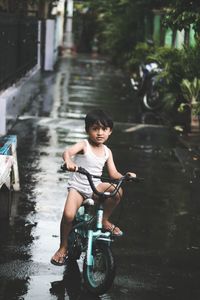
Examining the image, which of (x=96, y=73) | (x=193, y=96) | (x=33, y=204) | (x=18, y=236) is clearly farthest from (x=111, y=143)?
(x=96, y=73)

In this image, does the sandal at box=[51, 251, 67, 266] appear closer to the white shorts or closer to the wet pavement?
the wet pavement

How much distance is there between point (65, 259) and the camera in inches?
251

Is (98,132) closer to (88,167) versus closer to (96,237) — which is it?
(88,167)

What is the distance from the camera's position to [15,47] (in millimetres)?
16062

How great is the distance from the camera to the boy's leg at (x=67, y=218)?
6.03 metres

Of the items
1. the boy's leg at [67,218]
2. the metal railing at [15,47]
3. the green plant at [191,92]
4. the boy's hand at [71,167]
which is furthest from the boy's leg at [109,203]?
the green plant at [191,92]

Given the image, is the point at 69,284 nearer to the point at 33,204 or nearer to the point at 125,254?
the point at 125,254

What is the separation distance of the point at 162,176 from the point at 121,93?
12292mm

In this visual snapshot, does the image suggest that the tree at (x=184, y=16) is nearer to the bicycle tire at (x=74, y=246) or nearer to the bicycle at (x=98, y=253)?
the bicycle tire at (x=74, y=246)

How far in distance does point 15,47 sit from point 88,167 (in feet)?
34.3

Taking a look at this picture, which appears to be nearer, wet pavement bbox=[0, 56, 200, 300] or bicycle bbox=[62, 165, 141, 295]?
bicycle bbox=[62, 165, 141, 295]

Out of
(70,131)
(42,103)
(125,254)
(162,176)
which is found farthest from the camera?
(42,103)

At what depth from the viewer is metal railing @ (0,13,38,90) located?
1365 centimetres

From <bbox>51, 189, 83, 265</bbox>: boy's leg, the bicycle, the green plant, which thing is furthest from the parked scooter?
the bicycle
